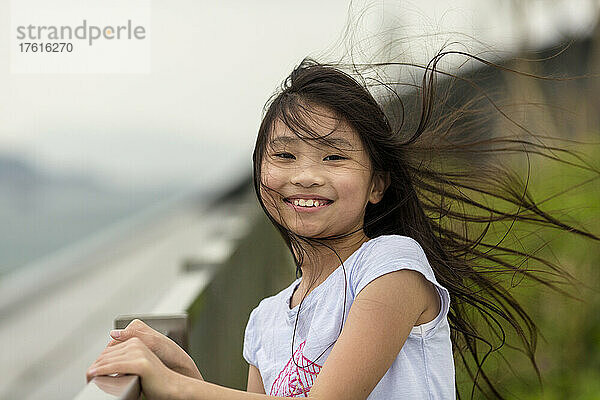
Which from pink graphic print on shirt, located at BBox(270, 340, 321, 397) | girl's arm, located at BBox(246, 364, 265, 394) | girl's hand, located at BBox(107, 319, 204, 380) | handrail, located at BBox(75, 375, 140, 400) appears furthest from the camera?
girl's arm, located at BBox(246, 364, 265, 394)

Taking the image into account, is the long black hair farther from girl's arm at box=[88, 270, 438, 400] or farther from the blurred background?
the blurred background

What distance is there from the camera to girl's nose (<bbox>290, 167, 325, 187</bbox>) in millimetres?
904

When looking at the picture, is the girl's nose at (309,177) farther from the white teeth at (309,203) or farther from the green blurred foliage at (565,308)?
the green blurred foliage at (565,308)

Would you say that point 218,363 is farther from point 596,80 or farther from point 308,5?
point 596,80

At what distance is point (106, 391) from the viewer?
0.53m

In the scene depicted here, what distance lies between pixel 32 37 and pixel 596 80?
1.41 metres

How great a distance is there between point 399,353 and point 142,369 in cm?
32

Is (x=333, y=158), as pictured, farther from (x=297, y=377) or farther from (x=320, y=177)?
(x=297, y=377)

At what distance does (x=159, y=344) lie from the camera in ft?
2.54

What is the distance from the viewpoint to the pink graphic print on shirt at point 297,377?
2.89ft

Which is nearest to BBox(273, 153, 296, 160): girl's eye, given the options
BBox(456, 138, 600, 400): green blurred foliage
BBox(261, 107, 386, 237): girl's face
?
BBox(261, 107, 386, 237): girl's face

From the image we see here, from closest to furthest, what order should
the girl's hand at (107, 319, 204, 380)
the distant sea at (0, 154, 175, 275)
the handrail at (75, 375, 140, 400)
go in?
1. the handrail at (75, 375, 140, 400)
2. the girl's hand at (107, 319, 204, 380)
3. the distant sea at (0, 154, 175, 275)

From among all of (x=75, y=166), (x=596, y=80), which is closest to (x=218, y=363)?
(x=75, y=166)

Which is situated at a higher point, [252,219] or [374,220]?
[374,220]
